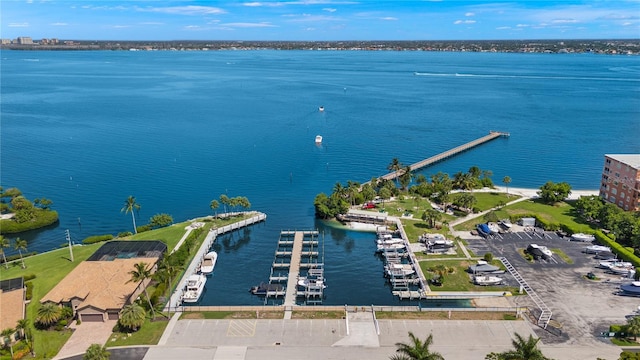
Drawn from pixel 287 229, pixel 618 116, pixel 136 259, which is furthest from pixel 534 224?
pixel 618 116

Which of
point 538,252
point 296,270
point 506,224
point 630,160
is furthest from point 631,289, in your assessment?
point 296,270

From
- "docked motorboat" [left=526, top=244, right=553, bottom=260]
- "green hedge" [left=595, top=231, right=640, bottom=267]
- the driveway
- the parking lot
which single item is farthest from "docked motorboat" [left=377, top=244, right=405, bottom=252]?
the driveway

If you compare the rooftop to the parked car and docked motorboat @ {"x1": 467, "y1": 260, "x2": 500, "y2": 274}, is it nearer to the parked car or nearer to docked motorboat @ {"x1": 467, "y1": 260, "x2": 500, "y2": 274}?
docked motorboat @ {"x1": 467, "y1": 260, "x2": 500, "y2": 274}

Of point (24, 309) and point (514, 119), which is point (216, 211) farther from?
point (514, 119)

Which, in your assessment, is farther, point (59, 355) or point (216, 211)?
point (216, 211)

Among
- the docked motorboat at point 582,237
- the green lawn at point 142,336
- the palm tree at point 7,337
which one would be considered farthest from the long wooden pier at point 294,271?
the docked motorboat at point 582,237

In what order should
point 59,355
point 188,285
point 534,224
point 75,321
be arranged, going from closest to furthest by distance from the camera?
point 59,355 < point 75,321 < point 188,285 < point 534,224

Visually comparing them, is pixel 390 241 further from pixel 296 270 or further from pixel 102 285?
pixel 102 285
